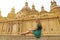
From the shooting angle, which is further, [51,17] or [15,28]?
[15,28]

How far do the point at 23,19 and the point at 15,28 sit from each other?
11.0ft

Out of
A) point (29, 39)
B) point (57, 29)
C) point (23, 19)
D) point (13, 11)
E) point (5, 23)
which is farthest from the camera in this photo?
point (13, 11)

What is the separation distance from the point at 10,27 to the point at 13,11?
8.74 m

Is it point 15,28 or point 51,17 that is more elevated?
point 51,17

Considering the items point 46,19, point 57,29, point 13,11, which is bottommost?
point 57,29

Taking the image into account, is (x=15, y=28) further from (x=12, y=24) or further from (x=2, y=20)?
(x=2, y=20)

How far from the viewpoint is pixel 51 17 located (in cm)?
2820

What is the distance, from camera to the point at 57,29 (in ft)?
89.7

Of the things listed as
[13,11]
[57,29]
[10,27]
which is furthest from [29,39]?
[13,11]

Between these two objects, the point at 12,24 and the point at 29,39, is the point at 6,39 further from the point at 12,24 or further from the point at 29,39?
the point at 12,24

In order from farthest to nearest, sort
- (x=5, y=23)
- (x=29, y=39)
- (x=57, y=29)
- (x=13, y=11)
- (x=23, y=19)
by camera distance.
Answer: (x=13, y=11) → (x=5, y=23) → (x=23, y=19) → (x=57, y=29) → (x=29, y=39)

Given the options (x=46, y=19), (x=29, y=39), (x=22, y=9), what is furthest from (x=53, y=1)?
(x=29, y=39)

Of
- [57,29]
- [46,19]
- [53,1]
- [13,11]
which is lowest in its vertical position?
[57,29]

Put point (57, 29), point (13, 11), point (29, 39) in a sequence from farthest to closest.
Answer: point (13, 11)
point (57, 29)
point (29, 39)
